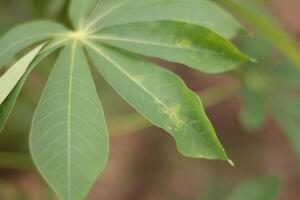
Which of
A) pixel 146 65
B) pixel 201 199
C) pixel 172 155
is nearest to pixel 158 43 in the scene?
pixel 146 65

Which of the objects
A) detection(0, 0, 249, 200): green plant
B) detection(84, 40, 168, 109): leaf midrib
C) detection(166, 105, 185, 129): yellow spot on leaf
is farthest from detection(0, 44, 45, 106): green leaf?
detection(166, 105, 185, 129): yellow spot on leaf

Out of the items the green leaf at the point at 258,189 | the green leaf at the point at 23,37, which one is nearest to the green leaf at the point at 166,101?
the green leaf at the point at 23,37

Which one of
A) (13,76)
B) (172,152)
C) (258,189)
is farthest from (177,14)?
(172,152)

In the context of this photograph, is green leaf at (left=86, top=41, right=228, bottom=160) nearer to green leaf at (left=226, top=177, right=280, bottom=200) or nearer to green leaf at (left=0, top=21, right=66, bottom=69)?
green leaf at (left=0, top=21, right=66, bottom=69)

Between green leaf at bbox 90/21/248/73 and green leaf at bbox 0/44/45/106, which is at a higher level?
green leaf at bbox 0/44/45/106

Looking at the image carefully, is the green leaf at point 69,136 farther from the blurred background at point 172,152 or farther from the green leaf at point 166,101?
the blurred background at point 172,152

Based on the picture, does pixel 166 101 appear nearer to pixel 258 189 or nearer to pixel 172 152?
pixel 258 189
